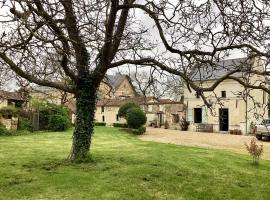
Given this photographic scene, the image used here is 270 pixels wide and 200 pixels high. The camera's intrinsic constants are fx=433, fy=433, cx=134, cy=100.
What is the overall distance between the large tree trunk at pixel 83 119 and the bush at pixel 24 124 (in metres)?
18.8

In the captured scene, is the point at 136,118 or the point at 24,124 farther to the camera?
the point at 136,118

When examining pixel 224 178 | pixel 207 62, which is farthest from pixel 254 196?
pixel 207 62

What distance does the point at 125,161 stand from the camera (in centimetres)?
1570

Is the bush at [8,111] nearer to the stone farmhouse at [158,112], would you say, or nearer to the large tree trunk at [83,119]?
the stone farmhouse at [158,112]

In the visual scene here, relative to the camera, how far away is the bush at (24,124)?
107ft

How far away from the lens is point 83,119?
48.7 ft

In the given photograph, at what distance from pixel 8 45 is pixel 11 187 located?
4.09 m

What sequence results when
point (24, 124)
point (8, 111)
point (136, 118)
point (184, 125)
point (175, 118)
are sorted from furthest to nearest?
point (175, 118) < point (184, 125) < point (136, 118) < point (24, 124) < point (8, 111)

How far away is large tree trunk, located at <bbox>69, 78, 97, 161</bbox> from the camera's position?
14.8 metres

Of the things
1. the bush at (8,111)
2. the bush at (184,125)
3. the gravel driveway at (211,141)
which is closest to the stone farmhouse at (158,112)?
the bush at (184,125)

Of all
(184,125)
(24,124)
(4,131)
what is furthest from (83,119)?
(184,125)

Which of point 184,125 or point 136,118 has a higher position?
point 136,118

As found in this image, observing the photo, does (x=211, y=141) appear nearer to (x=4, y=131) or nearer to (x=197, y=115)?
(x=4, y=131)

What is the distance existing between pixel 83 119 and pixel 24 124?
1947cm
